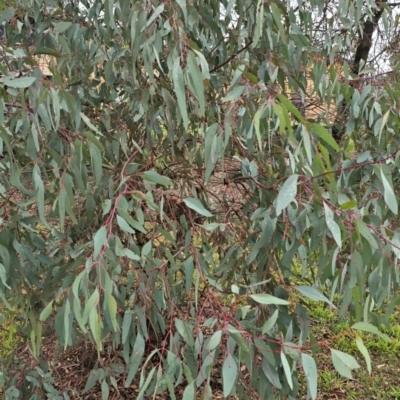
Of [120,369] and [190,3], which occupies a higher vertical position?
[190,3]

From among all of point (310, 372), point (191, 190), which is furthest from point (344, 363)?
point (191, 190)

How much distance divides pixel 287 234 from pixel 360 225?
321 millimetres

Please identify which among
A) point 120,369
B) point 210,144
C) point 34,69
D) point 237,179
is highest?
point 34,69

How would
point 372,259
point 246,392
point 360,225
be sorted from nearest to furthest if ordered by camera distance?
point 360,225, point 372,259, point 246,392

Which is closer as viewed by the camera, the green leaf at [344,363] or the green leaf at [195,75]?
the green leaf at [344,363]

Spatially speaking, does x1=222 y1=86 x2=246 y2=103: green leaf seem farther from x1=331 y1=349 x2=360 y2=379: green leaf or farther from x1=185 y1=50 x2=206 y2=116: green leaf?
x1=331 y1=349 x2=360 y2=379: green leaf

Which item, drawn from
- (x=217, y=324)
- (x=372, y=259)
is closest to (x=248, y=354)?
(x=217, y=324)

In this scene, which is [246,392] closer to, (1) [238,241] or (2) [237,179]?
(1) [238,241]

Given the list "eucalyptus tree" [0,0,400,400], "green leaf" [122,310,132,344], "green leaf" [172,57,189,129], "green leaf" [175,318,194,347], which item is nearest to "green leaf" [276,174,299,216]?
"eucalyptus tree" [0,0,400,400]

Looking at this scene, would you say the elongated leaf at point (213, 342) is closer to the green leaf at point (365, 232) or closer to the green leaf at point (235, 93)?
the green leaf at point (365, 232)

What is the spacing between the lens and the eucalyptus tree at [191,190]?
3.38 ft

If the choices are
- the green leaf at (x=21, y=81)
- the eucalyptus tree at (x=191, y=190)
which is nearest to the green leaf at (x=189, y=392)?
the eucalyptus tree at (x=191, y=190)

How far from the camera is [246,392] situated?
1551mm

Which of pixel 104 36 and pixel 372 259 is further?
pixel 104 36
